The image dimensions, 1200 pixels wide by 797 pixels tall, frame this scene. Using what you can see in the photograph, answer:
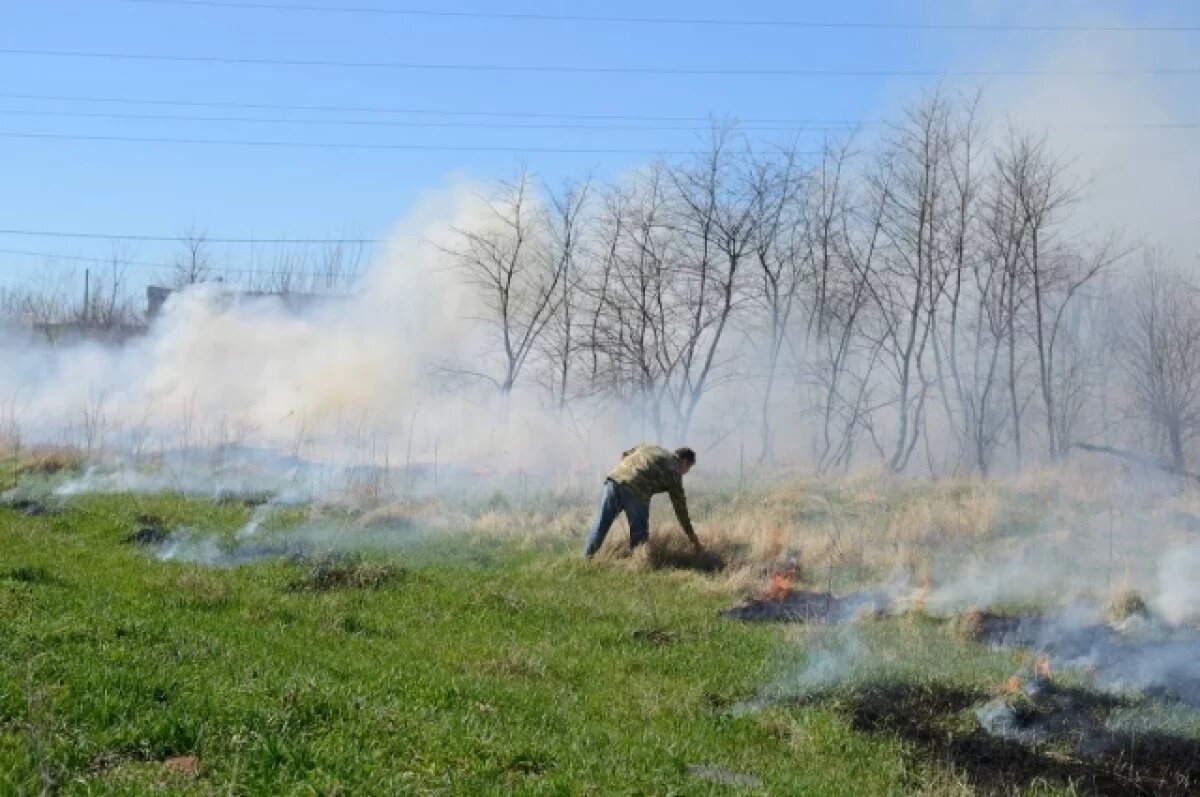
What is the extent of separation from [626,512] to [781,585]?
224 cm

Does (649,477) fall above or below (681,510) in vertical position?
above

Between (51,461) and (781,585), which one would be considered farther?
(51,461)

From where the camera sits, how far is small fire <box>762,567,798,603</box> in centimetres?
1105

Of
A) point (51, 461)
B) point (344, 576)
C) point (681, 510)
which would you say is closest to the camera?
point (344, 576)

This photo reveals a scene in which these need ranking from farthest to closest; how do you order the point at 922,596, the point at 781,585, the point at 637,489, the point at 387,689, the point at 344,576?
1. the point at 637,489
2. the point at 781,585
3. the point at 922,596
4. the point at 344,576
5. the point at 387,689

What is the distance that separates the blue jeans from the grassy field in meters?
0.92

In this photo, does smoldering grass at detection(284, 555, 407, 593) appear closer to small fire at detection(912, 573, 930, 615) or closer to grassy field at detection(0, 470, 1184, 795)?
grassy field at detection(0, 470, 1184, 795)

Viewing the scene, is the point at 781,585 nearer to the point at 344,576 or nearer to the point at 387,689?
the point at 344,576

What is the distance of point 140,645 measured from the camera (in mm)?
6789

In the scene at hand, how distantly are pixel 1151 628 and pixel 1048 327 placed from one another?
1989 cm

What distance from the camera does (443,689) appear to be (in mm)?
6660

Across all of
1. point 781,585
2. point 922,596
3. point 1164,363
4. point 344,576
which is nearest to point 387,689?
point 344,576

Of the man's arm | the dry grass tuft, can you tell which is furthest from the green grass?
the dry grass tuft

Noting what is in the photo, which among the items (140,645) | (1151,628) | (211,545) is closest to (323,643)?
(140,645)
